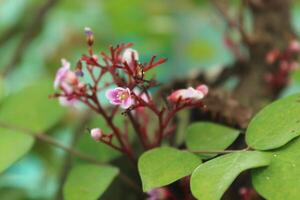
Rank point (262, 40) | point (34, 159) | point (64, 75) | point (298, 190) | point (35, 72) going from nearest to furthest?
1. point (298, 190)
2. point (64, 75)
3. point (262, 40)
4. point (34, 159)
5. point (35, 72)

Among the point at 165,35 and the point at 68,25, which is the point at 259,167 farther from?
the point at 68,25

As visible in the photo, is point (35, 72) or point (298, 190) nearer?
point (298, 190)

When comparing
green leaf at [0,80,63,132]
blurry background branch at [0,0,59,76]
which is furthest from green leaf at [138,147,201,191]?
blurry background branch at [0,0,59,76]

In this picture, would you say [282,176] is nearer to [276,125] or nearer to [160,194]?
[276,125]

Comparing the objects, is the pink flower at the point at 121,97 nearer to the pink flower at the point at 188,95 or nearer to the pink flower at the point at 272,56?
the pink flower at the point at 188,95

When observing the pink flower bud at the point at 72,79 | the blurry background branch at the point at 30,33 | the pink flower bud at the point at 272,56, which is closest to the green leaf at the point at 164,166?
the pink flower bud at the point at 72,79

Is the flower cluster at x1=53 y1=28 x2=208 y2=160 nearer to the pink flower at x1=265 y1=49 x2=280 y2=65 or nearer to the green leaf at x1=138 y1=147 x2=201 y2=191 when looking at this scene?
the green leaf at x1=138 y1=147 x2=201 y2=191

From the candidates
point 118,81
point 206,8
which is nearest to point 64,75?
point 118,81
